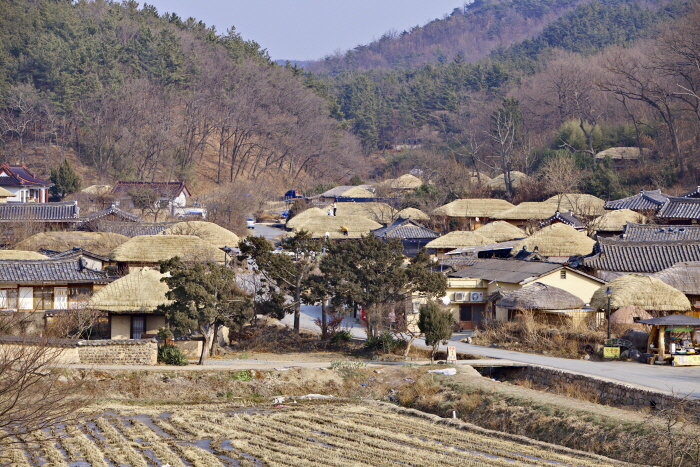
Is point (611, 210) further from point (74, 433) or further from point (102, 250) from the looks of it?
point (74, 433)


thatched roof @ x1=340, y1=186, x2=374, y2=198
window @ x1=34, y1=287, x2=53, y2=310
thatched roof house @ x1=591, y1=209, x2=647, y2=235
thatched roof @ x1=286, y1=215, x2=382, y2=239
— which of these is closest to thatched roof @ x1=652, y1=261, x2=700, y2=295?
thatched roof house @ x1=591, y1=209, x2=647, y2=235

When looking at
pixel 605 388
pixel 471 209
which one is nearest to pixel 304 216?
pixel 471 209

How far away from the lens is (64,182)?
58.8 m

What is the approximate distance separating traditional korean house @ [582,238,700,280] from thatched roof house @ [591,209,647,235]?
12.7m

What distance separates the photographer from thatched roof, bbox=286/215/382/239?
50.2 m

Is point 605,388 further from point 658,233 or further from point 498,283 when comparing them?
point 658,233

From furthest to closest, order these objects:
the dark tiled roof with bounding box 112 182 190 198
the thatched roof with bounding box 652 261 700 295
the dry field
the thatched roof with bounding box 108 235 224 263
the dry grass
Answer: the dark tiled roof with bounding box 112 182 190 198
the thatched roof with bounding box 108 235 224 263
the thatched roof with bounding box 652 261 700 295
the dry grass
the dry field

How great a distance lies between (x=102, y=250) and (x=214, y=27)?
55420 millimetres

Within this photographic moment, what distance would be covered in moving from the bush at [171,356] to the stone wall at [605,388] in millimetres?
8678

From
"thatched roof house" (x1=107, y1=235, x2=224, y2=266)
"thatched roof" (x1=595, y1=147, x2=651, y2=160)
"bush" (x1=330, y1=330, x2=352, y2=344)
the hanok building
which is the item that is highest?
"thatched roof" (x1=595, y1=147, x2=651, y2=160)

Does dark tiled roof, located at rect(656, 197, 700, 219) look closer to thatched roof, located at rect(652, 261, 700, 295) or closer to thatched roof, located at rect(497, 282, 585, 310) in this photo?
thatched roof, located at rect(652, 261, 700, 295)


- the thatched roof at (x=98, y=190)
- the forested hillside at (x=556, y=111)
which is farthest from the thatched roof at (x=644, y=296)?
the thatched roof at (x=98, y=190)

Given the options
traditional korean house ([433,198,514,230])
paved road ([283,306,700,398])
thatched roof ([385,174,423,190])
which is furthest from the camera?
thatched roof ([385,174,423,190])

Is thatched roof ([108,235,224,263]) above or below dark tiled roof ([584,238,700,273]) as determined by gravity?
above
